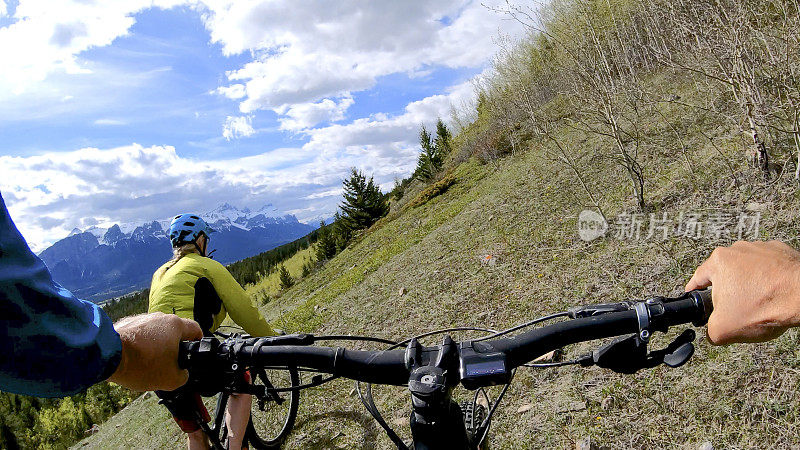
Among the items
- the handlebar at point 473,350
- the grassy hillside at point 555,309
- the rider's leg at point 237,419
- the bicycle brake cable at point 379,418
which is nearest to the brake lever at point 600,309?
the handlebar at point 473,350

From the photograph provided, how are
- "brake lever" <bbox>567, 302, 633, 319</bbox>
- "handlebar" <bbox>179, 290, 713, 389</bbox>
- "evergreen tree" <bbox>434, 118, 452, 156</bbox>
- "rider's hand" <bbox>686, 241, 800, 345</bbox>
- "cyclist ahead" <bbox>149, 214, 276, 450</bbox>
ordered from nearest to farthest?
"rider's hand" <bbox>686, 241, 800, 345</bbox> → "handlebar" <bbox>179, 290, 713, 389</bbox> → "brake lever" <bbox>567, 302, 633, 319</bbox> → "cyclist ahead" <bbox>149, 214, 276, 450</bbox> → "evergreen tree" <bbox>434, 118, 452, 156</bbox>

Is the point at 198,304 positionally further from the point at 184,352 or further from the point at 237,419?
the point at 184,352

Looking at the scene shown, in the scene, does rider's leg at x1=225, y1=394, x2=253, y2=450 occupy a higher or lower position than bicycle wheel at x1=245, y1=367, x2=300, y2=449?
higher

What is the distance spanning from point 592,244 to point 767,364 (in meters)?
3.62

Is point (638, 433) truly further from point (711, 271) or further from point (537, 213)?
point (537, 213)

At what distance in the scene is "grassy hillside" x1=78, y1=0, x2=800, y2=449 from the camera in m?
3.19

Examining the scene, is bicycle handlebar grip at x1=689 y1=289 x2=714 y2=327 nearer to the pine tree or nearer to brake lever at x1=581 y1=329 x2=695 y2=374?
brake lever at x1=581 y1=329 x2=695 y2=374

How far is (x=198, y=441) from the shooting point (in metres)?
3.62

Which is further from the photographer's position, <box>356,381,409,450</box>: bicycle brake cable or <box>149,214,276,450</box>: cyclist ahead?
<box>149,214,276,450</box>: cyclist ahead

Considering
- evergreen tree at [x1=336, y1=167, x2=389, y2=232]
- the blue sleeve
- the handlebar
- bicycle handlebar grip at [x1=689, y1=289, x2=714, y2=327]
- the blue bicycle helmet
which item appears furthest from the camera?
evergreen tree at [x1=336, y1=167, x2=389, y2=232]

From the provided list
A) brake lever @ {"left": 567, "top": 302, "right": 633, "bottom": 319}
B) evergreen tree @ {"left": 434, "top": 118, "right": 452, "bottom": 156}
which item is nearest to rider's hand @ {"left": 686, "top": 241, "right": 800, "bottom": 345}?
brake lever @ {"left": 567, "top": 302, "right": 633, "bottom": 319}

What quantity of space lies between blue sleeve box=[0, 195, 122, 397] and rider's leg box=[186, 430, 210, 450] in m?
3.02

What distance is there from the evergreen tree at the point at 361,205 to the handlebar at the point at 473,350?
2488cm

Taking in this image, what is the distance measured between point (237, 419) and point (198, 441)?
0.34 meters
